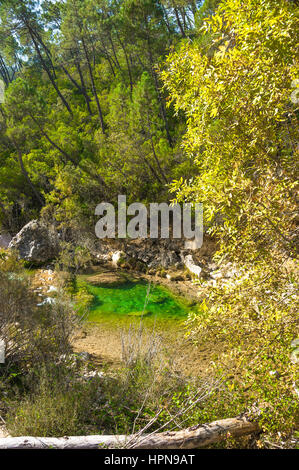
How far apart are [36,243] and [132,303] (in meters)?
6.12

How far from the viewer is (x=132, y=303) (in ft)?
32.0

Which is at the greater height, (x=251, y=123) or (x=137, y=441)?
(x=251, y=123)

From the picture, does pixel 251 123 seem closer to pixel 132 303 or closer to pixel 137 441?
pixel 137 441

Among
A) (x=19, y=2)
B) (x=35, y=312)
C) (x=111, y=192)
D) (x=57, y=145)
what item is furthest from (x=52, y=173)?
(x=35, y=312)

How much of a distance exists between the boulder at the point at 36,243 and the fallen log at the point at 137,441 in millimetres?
10549

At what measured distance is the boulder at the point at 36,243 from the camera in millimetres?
12938

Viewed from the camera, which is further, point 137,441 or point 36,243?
point 36,243

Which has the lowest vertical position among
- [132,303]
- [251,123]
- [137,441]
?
[132,303]

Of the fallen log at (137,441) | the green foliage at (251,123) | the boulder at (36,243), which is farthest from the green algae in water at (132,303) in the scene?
the green foliage at (251,123)

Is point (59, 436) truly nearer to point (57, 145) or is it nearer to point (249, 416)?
point (249, 416)

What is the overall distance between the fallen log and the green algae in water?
4775 mm

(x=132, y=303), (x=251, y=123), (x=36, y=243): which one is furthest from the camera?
(x=36, y=243)

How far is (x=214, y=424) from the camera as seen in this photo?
3.39 metres

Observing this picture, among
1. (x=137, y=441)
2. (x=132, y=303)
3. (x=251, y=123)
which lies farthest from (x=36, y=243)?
(x=251, y=123)
